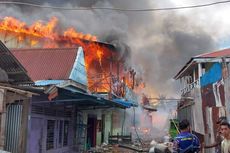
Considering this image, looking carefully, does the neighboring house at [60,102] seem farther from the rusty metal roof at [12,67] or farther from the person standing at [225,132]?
the person standing at [225,132]

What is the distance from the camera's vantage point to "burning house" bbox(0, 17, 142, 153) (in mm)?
12219

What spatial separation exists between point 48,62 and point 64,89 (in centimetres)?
638

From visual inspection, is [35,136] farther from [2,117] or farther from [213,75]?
[213,75]

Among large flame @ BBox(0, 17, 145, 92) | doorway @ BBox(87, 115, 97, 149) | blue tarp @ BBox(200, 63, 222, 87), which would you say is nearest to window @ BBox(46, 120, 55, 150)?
blue tarp @ BBox(200, 63, 222, 87)

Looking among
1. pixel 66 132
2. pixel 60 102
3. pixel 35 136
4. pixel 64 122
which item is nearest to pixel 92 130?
pixel 66 132

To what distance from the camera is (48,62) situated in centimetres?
1650

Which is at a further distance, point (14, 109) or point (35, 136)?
point (35, 136)

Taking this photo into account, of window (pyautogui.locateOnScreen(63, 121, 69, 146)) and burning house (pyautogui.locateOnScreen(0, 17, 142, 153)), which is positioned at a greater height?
burning house (pyautogui.locateOnScreen(0, 17, 142, 153))

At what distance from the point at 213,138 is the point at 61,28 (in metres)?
21.9

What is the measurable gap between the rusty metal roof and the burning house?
0.24m

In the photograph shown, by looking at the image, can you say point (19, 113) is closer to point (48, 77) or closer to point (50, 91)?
point (50, 91)

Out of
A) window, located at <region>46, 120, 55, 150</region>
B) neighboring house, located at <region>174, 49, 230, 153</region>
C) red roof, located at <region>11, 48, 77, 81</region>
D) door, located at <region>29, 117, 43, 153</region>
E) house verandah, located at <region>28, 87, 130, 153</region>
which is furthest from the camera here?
red roof, located at <region>11, 48, 77, 81</region>

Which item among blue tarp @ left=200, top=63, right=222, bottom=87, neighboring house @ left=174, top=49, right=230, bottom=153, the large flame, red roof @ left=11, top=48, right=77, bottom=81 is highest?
the large flame

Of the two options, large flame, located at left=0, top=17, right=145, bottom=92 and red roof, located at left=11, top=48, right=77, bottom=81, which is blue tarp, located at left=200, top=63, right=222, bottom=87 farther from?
large flame, located at left=0, top=17, right=145, bottom=92
